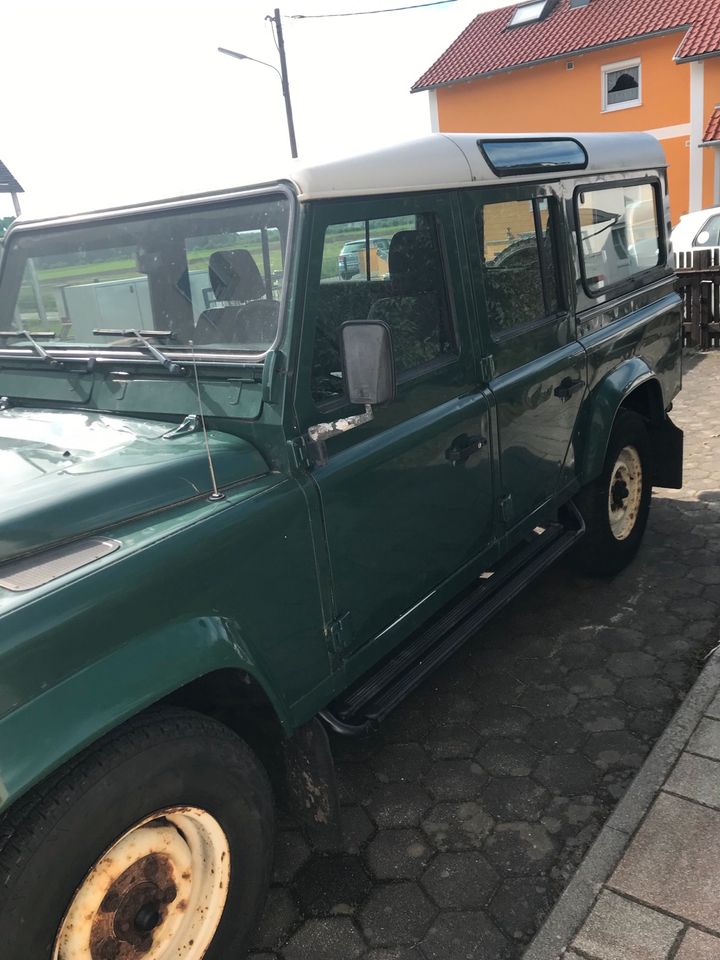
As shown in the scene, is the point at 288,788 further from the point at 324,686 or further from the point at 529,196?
the point at 529,196

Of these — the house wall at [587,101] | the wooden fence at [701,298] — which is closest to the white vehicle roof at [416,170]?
the wooden fence at [701,298]

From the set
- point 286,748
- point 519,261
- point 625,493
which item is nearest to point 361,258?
point 519,261

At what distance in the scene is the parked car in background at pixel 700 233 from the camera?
35.9ft

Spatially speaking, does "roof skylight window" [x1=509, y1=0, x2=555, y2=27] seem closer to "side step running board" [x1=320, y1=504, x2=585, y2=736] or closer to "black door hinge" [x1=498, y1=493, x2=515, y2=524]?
"side step running board" [x1=320, y1=504, x2=585, y2=736]

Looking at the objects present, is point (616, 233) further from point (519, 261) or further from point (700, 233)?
point (700, 233)

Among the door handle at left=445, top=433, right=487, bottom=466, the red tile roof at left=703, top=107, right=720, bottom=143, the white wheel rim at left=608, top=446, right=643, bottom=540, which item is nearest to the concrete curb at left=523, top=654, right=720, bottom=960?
the white wheel rim at left=608, top=446, right=643, bottom=540

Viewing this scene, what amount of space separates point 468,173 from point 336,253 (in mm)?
856

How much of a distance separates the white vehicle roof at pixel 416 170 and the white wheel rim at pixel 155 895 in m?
1.71

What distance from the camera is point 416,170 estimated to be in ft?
8.45

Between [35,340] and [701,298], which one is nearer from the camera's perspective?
[35,340]

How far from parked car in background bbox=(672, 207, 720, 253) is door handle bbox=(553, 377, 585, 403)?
8.46m

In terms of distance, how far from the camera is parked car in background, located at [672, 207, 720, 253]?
10.9 metres

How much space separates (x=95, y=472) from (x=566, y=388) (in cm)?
226

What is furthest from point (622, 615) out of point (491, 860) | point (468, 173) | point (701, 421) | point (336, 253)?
point (701, 421)
